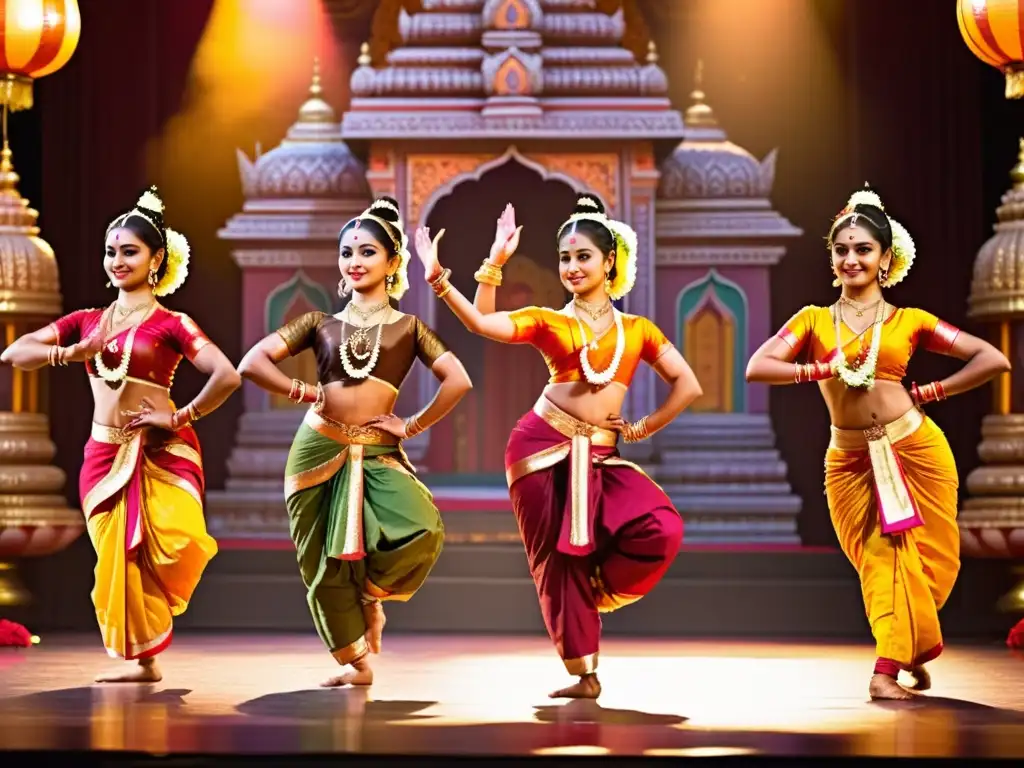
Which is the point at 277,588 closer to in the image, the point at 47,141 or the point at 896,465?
the point at 47,141

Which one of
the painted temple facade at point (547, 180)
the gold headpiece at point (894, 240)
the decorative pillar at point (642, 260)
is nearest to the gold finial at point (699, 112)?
the painted temple facade at point (547, 180)

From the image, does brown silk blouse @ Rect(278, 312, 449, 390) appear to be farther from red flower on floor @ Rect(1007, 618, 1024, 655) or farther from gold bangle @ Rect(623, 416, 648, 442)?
red flower on floor @ Rect(1007, 618, 1024, 655)

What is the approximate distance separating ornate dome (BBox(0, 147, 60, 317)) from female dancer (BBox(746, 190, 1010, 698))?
2.93 metres

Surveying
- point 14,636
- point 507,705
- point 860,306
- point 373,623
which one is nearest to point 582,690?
point 507,705

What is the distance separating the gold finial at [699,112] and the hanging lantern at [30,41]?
8.15 ft

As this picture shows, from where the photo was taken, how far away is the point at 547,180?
7.29m

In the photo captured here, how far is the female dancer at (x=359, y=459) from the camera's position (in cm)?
450

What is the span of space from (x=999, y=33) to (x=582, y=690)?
2863 millimetres

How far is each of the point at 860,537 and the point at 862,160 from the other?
2.82 meters

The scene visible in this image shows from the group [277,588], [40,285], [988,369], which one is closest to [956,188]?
[988,369]

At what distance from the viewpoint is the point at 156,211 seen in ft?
15.9

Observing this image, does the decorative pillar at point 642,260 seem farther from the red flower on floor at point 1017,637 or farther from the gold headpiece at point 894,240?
the gold headpiece at point 894,240

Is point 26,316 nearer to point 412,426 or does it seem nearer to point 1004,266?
point 412,426

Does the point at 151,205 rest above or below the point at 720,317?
above
